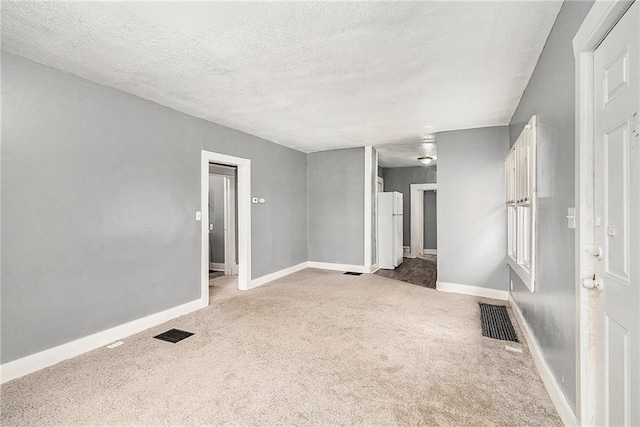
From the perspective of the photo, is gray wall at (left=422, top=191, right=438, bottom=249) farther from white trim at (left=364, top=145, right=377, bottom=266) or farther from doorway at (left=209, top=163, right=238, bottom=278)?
doorway at (left=209, top=163, right=238, bottom=278)

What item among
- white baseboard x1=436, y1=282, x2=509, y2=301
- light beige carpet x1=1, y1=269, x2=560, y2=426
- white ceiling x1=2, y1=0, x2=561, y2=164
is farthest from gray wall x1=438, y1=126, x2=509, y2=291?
light beige carpet x1=1, y1=269, x2=560, y2=426

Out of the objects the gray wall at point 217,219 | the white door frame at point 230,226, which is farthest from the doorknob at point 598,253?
the gray wall at point 217,219

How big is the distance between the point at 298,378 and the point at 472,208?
3.55 metres

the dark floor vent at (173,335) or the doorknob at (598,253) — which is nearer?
the doorknob at (598,253)

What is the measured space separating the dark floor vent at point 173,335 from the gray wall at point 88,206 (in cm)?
37

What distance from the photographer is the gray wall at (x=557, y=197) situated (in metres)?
1.66

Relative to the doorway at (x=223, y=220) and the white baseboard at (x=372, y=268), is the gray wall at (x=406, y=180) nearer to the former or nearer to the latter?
the white baseboard at (x=372, y=268)

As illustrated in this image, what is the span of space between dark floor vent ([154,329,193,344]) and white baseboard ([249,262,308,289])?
1.75 meters

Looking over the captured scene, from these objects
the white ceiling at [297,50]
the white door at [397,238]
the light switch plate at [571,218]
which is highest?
the white ceiling at [297,50]

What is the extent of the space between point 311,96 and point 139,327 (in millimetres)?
3072

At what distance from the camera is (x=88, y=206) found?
2791mm

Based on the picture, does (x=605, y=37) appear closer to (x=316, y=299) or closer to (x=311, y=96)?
(x=311, y=96)

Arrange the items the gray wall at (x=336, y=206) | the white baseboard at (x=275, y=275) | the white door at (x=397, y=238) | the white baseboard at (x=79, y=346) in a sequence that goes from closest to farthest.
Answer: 1. the white baseboard at (x=79, y=346)
2. the white baseboard at (x=275, y=275)
3. the gray wall at (x=336, y=206)
4. the white door at (x=397, y=238)

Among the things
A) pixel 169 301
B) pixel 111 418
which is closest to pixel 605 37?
pixel 111 418
